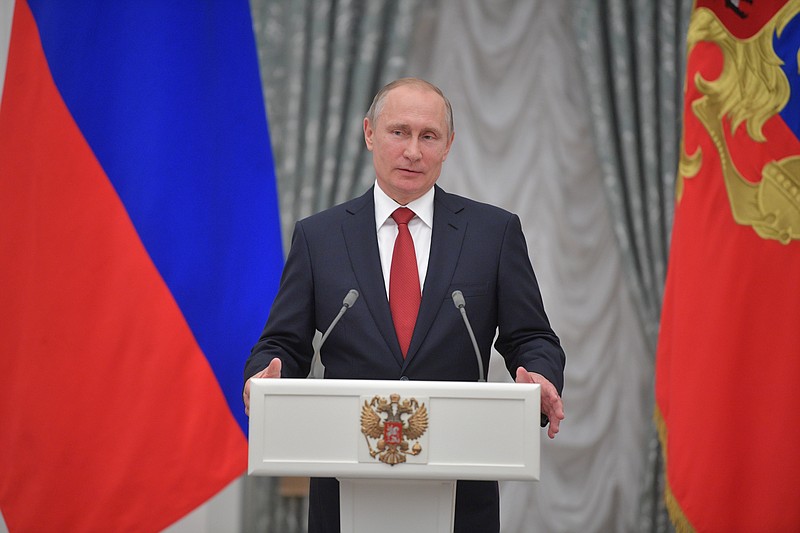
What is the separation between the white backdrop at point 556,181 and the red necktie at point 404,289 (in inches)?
88.0

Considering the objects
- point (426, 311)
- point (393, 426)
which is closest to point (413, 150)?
point (426, 311)

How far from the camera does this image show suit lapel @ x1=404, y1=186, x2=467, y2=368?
199 centimetres

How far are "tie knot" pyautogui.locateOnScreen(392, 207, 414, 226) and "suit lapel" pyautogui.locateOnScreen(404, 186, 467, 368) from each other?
6cm

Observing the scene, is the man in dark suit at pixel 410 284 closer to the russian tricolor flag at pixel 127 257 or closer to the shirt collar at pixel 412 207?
the shirt collar at pixel 412 207

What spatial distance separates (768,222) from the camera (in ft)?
11.5

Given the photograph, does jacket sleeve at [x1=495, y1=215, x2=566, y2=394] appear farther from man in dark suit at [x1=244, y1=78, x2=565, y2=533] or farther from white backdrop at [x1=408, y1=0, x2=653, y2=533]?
white backdrop at [x1=408, y1=0, x2=653, y2=533]

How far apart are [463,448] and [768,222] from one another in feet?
8.10

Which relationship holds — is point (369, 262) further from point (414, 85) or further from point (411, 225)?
point (414, 85)

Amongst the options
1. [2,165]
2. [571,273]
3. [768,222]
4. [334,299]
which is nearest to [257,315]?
[2,165]

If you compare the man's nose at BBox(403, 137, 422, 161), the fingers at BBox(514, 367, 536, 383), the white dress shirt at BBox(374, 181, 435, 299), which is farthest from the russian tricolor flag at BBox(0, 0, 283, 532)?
the fingers at BBox(514, 367, 536, 383)

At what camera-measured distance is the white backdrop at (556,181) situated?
13.9ft

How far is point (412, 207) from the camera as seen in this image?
7.07 ft

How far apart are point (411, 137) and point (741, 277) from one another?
200 centimetres

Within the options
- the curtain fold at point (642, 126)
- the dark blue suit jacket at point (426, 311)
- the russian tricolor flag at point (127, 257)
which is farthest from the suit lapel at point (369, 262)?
the curtain fold at point (642, 126)
